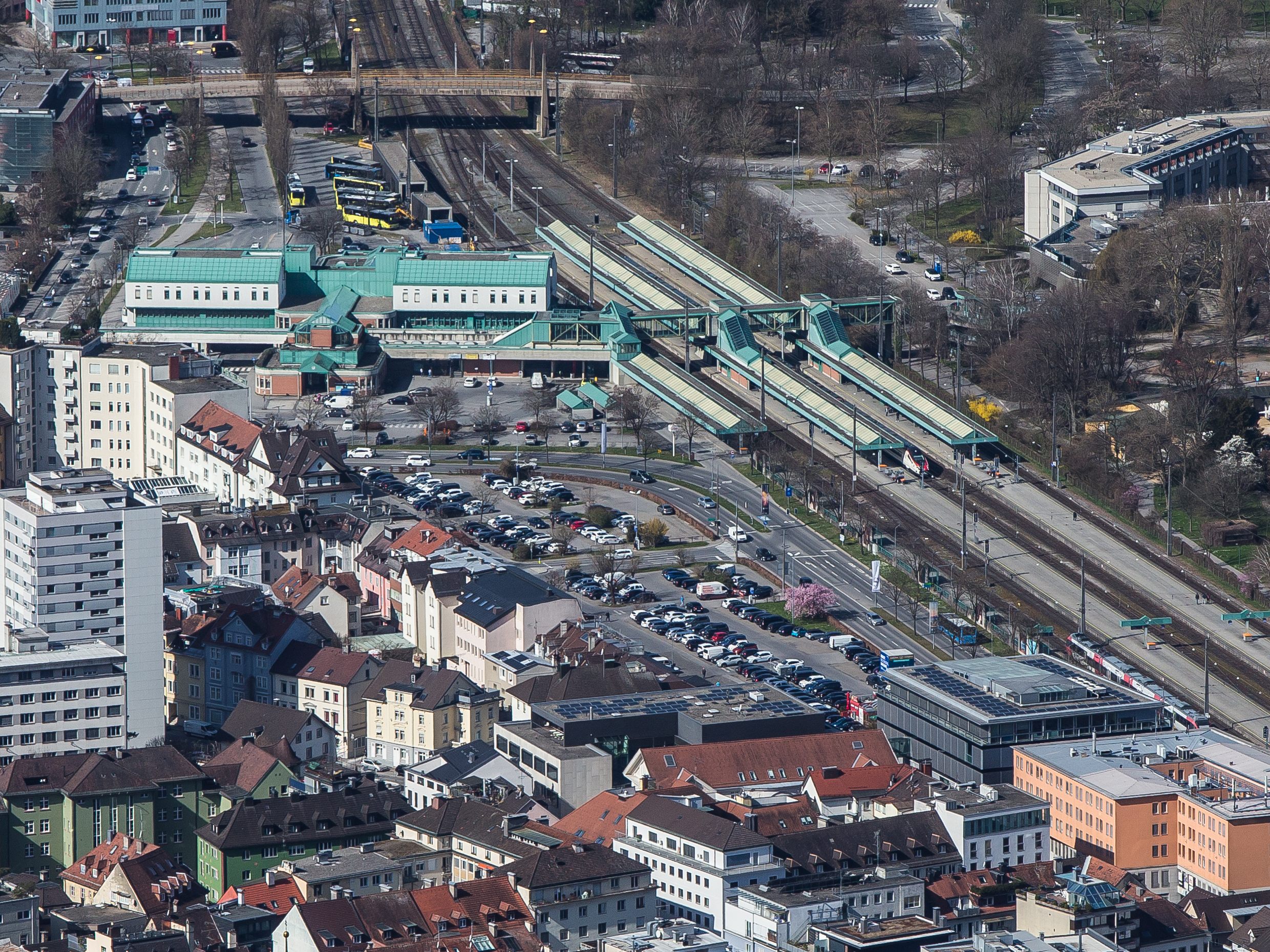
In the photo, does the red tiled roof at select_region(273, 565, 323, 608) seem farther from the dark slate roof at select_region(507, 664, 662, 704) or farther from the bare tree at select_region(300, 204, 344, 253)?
the bare tree at select_region(300, 204, 344, 253)

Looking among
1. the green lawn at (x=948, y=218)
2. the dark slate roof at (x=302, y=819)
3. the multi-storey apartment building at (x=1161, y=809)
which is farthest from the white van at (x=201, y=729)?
the green lawn at (x=948, y=218)

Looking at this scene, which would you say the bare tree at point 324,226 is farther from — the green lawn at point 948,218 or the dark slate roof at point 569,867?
the dark slate roof at point 569,867

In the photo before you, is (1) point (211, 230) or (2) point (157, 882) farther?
(1) point (211, 230)

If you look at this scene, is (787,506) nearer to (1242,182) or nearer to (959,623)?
(959,623)

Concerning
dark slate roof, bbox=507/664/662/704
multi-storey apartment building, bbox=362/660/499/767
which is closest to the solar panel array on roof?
dark slate roof, bbox=507/664/662/704

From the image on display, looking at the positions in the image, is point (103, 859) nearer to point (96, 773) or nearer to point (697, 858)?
point (96, 773)

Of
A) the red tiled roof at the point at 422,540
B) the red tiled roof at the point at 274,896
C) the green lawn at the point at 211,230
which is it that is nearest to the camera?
the red tiled roof at the point at 274,896

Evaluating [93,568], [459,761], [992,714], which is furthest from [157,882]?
[992,714]
